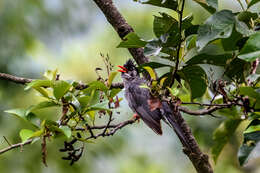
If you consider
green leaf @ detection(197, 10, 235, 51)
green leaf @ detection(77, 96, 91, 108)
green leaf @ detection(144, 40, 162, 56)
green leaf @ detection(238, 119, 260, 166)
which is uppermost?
green leaf @ detection(197, 10, 235, 51)

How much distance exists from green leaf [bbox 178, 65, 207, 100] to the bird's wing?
83 centimetres

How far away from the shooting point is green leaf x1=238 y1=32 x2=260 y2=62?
1835 millimetres

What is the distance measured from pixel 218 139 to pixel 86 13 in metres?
4.18

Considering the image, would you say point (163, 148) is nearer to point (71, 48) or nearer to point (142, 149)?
point (142, 149)

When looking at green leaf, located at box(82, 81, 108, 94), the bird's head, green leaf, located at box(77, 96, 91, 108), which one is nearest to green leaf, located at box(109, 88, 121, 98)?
green leaf, located at box(82, 81, 108, 94)

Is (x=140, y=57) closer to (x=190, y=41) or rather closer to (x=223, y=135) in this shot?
(x=190, y=41)

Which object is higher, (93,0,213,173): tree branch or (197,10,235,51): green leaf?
(197,10,235,51): green leaf

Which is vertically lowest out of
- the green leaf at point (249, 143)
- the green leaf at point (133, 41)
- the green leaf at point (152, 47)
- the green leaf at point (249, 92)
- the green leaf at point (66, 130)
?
the green leaf at point (249, 143)

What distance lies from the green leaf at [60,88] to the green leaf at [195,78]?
0.69 m

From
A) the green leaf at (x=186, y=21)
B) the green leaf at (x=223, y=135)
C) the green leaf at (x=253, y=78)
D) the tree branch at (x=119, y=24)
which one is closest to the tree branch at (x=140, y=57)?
the tree branch at (x=119, y=24)

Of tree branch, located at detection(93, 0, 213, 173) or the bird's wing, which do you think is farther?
the bird's wing

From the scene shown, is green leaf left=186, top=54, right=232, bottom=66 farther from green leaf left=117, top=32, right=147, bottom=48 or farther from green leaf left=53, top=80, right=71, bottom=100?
green leaf left=53, top=80, right=71, bottom=100

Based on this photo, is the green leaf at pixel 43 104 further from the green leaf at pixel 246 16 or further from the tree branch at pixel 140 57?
the green leaf at pixel 246 16

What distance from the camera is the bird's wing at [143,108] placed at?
3.38m
